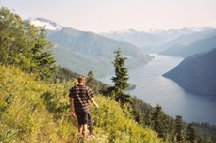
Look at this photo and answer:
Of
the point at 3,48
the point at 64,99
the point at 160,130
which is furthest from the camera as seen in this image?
the point at 160,130

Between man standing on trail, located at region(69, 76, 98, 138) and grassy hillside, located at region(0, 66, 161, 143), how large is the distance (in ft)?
1.20

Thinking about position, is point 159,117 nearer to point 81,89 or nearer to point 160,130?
point 160,130

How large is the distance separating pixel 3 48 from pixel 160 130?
46.4 meters

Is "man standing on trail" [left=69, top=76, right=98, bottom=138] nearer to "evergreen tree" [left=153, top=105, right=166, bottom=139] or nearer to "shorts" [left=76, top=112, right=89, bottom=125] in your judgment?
"shorts" [left=76, top=112, right=89, bottom=125]

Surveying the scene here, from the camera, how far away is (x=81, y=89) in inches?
388

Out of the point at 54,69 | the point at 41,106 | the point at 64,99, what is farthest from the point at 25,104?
the point at 54,69

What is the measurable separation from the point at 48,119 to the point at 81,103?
1.34 m

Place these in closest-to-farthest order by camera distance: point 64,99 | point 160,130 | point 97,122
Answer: point 97,122, point 64,99, point 160,130

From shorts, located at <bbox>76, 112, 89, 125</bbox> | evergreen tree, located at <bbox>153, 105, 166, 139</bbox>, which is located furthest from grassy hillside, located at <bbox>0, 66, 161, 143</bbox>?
evergreen tree, located at <bbox>153, 105, 166, 139</bbox>

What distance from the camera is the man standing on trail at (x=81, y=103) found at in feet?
30.7

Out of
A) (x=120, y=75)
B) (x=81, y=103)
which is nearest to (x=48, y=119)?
(x=81, y=103)

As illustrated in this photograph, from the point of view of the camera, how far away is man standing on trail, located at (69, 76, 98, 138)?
9.36 m

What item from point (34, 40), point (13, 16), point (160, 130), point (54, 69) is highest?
point (13, 16)

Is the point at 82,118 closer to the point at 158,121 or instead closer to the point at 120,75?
the point at 120,75
